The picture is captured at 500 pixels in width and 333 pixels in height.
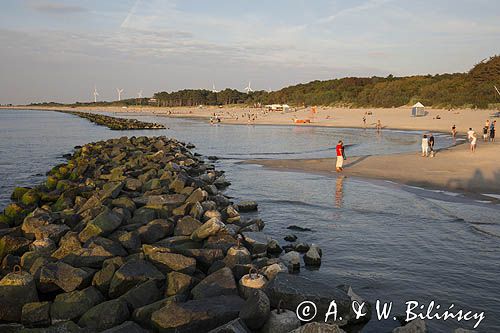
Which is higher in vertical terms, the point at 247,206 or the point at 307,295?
the point at 307,295

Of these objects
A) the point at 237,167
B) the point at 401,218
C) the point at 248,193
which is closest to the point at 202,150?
the point at 237,167

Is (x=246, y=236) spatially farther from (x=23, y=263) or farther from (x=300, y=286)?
(x=23, y=263)

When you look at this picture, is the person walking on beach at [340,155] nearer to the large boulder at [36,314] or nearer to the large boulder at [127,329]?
the large boulder at [36,314]

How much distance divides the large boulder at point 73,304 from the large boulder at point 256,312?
2.09 m

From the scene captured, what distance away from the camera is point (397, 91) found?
83.9m

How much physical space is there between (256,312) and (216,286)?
39.1 inches

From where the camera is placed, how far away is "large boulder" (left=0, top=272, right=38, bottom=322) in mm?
5598

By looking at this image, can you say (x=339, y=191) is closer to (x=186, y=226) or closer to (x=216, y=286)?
(x=186, y=226)

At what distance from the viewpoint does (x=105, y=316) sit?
5215mm

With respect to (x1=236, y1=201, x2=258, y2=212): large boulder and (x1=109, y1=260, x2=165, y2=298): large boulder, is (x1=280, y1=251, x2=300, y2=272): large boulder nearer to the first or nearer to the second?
(x1=109, y1=260, x2=165, y2=298): large boulder

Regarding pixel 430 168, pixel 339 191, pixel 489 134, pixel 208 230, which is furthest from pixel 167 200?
pixel 489 134

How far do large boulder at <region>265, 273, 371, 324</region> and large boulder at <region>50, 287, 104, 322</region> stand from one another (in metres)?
2.34

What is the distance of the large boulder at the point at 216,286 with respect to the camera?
18.8 ft

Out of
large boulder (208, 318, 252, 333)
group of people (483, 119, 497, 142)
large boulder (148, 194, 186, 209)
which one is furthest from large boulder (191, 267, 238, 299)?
group of people (483, 119, 497, 142)
